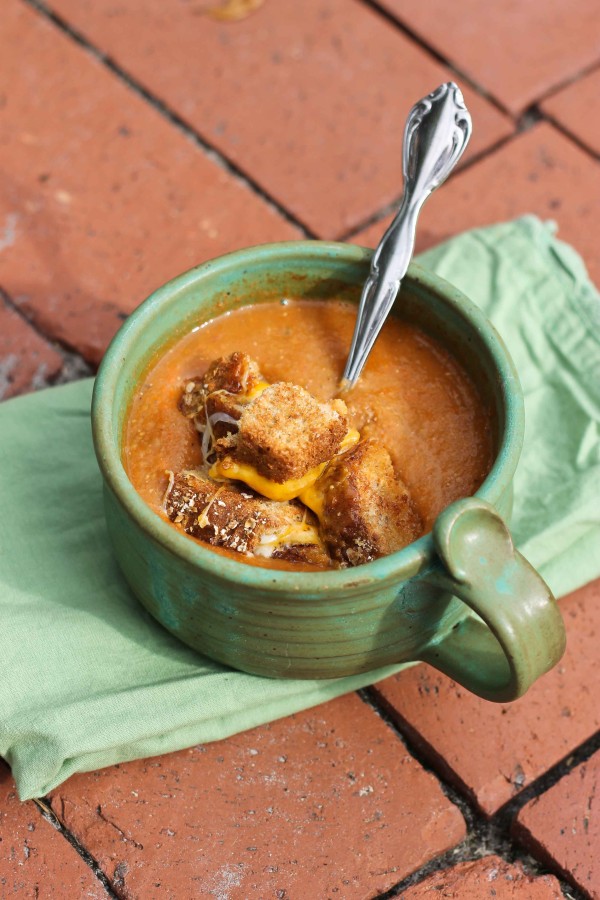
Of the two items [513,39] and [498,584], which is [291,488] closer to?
[498,584]

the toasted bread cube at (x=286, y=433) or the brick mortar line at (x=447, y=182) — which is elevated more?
the toasted bread cube at (x=286, y=433)

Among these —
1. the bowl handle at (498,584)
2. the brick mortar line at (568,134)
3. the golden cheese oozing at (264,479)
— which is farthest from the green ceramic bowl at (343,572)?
the brick mortar line at (568,134)

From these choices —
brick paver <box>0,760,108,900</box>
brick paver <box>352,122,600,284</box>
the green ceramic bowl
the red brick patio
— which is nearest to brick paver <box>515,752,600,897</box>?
the red brick patio

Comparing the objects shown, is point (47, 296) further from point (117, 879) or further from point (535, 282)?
point (117, 879)

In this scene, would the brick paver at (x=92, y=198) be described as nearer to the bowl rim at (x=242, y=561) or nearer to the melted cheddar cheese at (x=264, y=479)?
the bowl rim at (x=242, y=561)

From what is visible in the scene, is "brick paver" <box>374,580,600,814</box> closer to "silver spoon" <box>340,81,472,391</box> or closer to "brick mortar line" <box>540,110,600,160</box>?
"silver spoon" <box>340,81,472,391</box>
